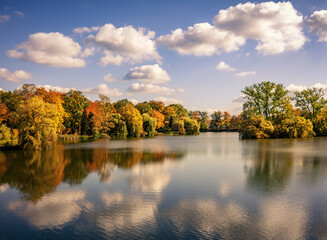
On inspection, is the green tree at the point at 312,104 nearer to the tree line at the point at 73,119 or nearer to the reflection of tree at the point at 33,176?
the tree line at the point at 73,119

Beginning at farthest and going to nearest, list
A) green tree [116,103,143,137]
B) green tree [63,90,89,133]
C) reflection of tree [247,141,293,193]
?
green tree [116,103,143,137] → green tree [63,90,89,133] → reflection of tree [247,141,293,193]

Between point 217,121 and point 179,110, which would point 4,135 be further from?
point 217,121

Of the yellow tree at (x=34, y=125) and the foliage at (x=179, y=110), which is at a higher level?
the foliage at (x=179, y=110)

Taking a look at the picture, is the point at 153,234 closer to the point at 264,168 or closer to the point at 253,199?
the point at 253,199

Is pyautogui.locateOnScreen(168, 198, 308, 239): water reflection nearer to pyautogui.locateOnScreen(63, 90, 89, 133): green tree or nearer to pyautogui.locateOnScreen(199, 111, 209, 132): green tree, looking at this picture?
pyautogui.locateOnScreen(63, 90, 89, 133): green tree

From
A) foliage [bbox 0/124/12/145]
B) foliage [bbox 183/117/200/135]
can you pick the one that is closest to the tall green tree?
foliage [bbox 183/117/200/135]

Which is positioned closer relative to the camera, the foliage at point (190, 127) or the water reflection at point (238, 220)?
the water reflection at point (238, 220)

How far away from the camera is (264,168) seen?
14.7 m

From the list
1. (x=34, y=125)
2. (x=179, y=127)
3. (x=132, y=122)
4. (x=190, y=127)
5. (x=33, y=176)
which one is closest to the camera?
(x=33, y=176)

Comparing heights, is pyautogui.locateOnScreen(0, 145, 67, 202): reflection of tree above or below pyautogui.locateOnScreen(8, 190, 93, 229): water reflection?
below

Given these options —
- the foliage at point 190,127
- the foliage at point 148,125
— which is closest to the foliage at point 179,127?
the foliage at point 190,127

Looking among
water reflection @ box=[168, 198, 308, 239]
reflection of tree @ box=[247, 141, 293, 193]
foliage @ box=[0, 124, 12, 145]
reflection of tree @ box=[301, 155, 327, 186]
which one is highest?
foliage @ box=[0, 124, 12, 145]

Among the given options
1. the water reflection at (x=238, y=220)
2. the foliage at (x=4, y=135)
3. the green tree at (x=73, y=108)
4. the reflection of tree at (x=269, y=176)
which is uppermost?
the green tree at (x=73, y=108)

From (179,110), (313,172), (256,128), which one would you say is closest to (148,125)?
(256,128)
